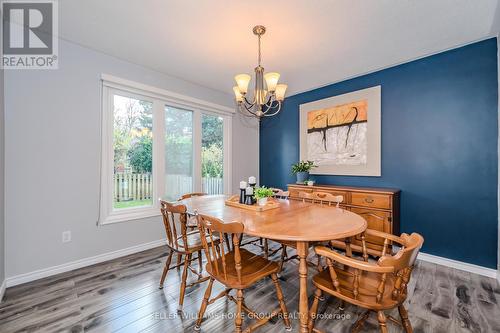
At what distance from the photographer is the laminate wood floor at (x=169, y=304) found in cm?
164

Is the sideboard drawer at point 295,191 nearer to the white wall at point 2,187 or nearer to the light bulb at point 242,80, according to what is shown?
the light bulb at point 242,80

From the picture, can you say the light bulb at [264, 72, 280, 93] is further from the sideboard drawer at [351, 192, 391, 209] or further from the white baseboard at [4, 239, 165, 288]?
the white baseboard at [4, 239, 165, 288]

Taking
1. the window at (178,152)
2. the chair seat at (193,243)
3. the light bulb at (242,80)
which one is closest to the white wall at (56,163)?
the window at (178,152)

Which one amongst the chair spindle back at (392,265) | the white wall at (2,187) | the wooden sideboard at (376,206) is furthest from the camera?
the wooden sideboard at (376,206)

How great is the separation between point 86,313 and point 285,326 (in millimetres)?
1574

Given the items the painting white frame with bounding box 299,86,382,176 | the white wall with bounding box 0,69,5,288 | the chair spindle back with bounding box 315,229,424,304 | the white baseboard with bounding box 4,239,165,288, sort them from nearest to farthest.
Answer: the chair spindle back with bounding box 315,229,424,304, the white wall with bounding box 0,69,5,288, the white baseboard with bounding box 4,239,165,288, the painting white frame with bounding box 299,86,382,176

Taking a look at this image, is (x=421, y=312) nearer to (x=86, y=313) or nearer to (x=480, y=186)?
(x=480, y=186)

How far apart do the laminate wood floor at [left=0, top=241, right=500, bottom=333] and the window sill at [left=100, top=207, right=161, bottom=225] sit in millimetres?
566

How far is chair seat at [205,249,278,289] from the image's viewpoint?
1.45 m

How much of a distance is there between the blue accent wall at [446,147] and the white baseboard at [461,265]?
5cm

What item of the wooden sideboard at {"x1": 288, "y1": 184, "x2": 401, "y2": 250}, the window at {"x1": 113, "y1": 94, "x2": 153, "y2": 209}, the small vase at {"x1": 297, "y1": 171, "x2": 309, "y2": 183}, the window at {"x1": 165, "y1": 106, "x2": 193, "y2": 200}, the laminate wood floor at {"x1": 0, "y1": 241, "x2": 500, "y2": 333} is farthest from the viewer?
the small vase at {"x1": 297, "y1": 171, "x2": 309, "y2": 183}

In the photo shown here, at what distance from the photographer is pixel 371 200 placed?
2.82 meters

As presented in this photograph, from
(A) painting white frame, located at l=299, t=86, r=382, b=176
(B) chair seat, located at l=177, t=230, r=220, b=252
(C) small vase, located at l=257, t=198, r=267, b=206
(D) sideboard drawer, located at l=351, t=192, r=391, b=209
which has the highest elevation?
(A) painting white frame, located at l=299, t=86, r=382, b=176

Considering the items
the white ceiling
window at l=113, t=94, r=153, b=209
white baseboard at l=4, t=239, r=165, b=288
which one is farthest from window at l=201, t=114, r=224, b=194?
white baseboard at l=4, t=239, r=165, b=288
